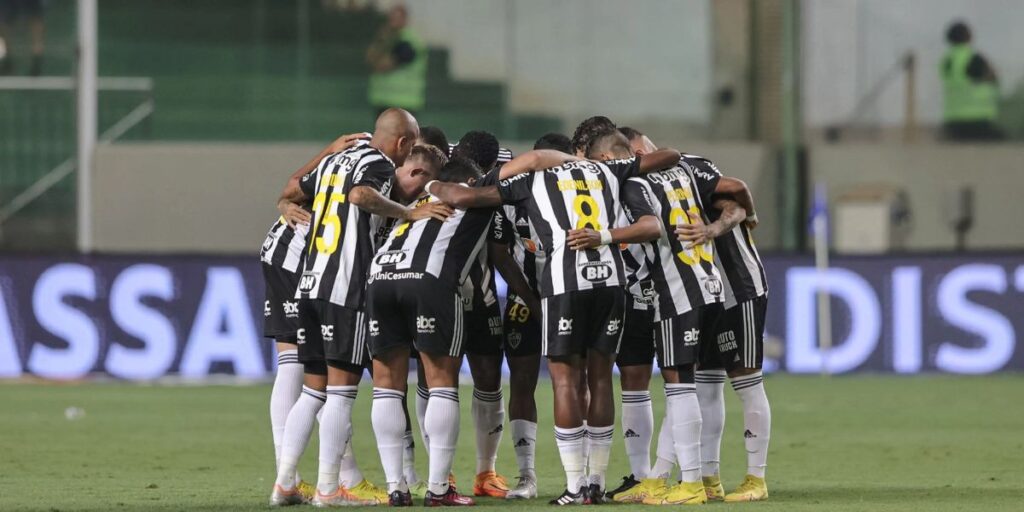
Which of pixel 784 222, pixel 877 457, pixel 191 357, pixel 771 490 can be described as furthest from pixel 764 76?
pixel 771 490

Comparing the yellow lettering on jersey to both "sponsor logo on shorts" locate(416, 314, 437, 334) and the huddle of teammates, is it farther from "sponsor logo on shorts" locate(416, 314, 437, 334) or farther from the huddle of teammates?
"sponsor logo on shorts" locate(416, 314, 437, 334)

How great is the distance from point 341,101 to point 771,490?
1516cm

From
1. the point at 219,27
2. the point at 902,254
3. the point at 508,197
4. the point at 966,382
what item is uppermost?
the point at 219,27

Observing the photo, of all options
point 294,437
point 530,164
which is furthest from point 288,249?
point 530,164

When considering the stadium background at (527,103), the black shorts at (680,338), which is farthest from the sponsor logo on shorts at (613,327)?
the stadium background at (527,103)

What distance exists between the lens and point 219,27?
24391 mm

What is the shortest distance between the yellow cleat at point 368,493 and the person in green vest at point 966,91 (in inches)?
661

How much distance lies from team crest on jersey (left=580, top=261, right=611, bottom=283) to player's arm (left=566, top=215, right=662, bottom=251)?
0.30ft

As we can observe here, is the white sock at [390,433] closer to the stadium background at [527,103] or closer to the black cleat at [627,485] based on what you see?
the black cleat at [627,485]

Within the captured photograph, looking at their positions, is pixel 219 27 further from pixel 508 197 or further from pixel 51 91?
pixel 508 197

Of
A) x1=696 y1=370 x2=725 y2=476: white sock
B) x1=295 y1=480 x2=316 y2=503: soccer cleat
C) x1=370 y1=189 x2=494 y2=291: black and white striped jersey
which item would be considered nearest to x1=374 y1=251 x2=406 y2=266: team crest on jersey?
x1=370 y1=189 x2=494 y2=291: black and white striped jersey

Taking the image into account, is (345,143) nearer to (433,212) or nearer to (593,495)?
(433,212)

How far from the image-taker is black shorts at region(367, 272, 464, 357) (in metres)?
9.05

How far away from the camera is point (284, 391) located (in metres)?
9.75
